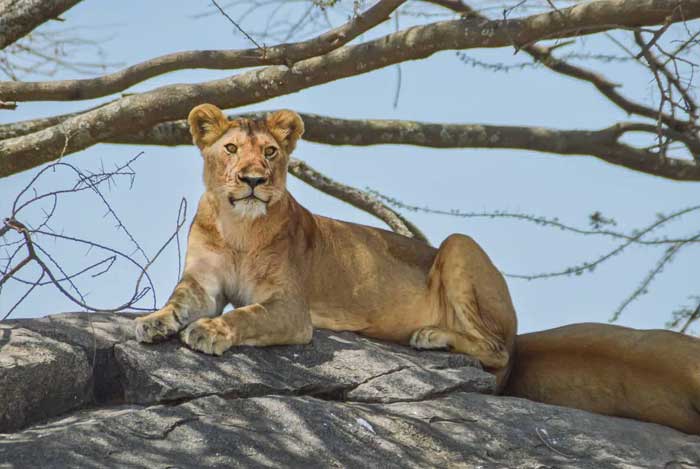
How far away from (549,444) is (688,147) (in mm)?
2904

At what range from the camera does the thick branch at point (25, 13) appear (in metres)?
6.64

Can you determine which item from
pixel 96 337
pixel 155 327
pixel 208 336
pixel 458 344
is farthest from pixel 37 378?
pixel 458 344

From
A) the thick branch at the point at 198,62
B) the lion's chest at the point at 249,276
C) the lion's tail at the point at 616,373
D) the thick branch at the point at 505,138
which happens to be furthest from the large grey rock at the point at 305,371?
the thick branch at the point at 505,138

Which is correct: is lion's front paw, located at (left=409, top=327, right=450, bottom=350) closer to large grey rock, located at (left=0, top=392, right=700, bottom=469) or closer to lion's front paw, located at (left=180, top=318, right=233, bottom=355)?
large grey rock, located at (left=0, top=392, right=700, bottom=469)

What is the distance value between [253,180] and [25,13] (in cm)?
158

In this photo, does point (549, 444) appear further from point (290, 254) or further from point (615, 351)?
point (290, 254)

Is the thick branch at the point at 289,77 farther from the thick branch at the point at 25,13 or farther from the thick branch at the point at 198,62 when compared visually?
the thick branch at the point at 25,13

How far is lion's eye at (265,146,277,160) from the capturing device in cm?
640

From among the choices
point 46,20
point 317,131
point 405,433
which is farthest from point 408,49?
point 405,433

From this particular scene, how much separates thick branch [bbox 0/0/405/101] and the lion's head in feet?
1.38

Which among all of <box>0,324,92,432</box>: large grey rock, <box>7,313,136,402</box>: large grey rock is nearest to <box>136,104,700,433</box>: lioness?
<box>7,313,136,402</box>: large grey rock

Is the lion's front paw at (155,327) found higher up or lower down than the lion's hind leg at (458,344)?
higher up

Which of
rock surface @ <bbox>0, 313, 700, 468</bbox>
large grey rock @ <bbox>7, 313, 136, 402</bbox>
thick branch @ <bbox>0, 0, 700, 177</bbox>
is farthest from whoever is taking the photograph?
thick branch @ <bbox>0, 0, 700, 177</bbox>

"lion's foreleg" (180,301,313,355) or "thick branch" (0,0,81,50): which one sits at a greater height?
"thick branch" (0,0,81,50)
